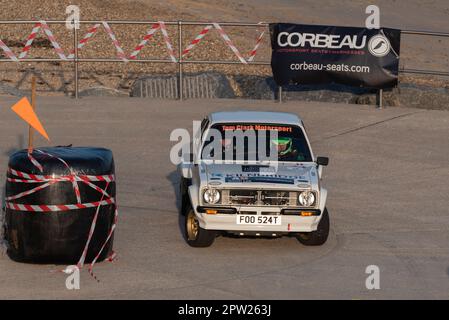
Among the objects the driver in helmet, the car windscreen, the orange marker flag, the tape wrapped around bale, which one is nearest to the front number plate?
the car windscreen

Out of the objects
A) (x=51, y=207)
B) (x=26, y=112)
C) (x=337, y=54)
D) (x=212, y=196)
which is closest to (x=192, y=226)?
(x=212, y=196)

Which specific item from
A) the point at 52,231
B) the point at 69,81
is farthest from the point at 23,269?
the point at 69,81

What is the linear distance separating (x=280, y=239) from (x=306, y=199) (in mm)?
1115

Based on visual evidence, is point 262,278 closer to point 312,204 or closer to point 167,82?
point 312,204

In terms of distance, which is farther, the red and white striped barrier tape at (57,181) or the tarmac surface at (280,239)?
the red and white striped barrier tape at (57,181)

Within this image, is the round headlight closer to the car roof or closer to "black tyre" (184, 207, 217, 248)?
"black tyre" (184, 207, 217, 248)

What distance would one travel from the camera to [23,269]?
13.1 meters

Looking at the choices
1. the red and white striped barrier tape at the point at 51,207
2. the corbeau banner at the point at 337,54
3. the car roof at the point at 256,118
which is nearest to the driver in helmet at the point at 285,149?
the car roof at the point at 256,118

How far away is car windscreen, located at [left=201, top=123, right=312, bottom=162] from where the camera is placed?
15.1m

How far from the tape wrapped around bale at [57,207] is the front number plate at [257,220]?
5.42 feet

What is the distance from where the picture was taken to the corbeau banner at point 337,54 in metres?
23.3

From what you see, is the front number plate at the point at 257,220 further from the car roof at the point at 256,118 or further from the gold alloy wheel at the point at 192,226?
the car roof at the point at 256,118

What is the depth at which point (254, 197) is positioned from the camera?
14047 mm
